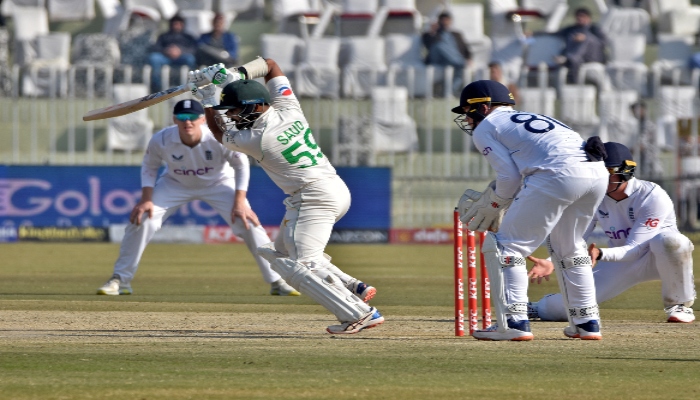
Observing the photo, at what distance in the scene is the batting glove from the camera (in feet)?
24.4

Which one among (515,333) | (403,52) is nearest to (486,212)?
(515,333)

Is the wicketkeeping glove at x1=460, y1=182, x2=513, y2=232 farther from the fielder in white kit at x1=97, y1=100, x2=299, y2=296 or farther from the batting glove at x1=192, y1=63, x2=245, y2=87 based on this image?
the fielder in white kit at x1=97, y1=100, x2=299, y2=296

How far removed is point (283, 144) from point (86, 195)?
12748 millimetres

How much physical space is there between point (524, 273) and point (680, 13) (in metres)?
18.9

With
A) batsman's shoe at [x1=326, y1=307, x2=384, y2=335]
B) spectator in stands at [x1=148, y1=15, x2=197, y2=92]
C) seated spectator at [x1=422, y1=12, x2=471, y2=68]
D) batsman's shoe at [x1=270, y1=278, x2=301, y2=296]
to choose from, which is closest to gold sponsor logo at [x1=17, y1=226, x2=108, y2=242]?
spectator in stands at [x1=148, y1=15, x2=197, y2=92]

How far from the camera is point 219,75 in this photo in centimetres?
746

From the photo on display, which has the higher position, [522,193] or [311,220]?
[522,193]

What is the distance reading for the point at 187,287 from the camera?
39.0 ft

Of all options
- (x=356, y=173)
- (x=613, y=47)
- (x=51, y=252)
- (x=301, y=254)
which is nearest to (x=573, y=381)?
(x=301, y=254)

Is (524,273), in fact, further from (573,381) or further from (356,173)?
(356,173)

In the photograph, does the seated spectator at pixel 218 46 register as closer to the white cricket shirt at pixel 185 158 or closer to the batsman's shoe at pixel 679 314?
the white cricket shirt at pixel 185 158

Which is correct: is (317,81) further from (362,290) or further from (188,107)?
(362,290)

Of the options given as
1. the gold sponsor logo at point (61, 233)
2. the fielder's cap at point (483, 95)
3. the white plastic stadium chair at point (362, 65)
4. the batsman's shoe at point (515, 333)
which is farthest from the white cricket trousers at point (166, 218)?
the white plastic stadium chair at point (362, 65)

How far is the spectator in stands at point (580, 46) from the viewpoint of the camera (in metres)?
22.6
